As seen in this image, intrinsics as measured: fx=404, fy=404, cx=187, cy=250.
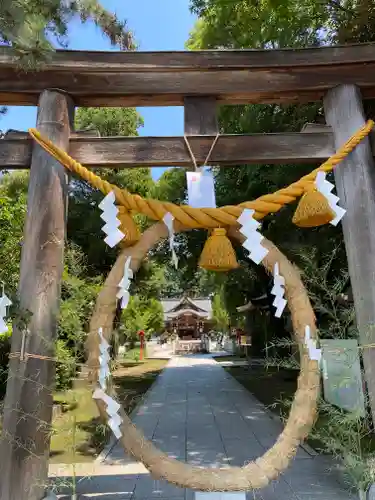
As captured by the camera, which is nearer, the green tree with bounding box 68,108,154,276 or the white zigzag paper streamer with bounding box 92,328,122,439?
the white zigzag paper streamer with bounding box 92,328,122,439

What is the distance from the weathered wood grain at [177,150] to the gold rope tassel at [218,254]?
83 centimetres

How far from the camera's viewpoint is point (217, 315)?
31.3 m

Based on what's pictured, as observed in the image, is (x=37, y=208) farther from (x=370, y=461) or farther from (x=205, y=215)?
(x=370, y=461)

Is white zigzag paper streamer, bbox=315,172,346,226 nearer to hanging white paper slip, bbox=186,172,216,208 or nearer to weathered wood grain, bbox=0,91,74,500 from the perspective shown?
hanging white paper slip, bbox=186,172,216,208

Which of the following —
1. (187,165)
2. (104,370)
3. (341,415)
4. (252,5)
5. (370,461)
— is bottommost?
(370,461)

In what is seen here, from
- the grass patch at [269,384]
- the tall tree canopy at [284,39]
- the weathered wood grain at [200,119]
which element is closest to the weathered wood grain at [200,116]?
the weathered wood grain at [200,119]

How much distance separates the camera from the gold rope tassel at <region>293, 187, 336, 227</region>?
8.89 ft

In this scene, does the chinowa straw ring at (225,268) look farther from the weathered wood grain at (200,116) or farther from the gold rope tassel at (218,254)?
the weathered wood grain at (200,116)

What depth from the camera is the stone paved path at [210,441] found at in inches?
141

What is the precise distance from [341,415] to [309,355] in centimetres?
60

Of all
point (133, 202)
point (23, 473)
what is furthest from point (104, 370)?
point (133, 202)

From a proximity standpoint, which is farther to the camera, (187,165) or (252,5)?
(252,5)

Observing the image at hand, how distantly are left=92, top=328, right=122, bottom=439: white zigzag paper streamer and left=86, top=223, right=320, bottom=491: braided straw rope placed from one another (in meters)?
0.04

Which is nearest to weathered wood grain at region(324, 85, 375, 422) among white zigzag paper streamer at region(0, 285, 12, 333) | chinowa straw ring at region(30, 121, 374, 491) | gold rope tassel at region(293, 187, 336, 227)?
chinowa straw ring at region(30, 121, 374, 491)
